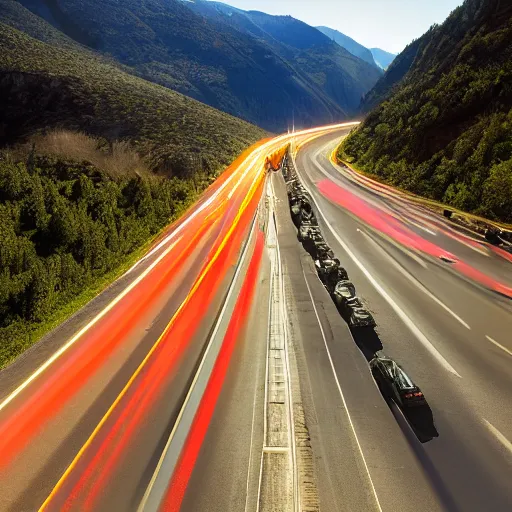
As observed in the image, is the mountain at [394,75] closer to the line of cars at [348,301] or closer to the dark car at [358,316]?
the line of cars at [348,301]

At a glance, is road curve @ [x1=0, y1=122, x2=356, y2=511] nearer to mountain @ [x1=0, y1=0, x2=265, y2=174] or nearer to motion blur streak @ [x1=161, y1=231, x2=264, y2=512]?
motion blur streak @ [x1=161, y1=231, x2=264, y2=512]

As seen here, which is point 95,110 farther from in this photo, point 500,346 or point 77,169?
point 500,346

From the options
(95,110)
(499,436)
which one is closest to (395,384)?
(499,436)

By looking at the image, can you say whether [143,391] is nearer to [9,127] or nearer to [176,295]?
[176,295]

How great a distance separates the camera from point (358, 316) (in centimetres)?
1858

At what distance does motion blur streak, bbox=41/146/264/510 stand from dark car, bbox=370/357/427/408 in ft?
28.7

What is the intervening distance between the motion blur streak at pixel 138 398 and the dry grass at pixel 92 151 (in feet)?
77.7

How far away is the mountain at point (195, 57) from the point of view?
13362 cm

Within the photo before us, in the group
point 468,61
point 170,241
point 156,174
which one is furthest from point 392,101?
point 170,241

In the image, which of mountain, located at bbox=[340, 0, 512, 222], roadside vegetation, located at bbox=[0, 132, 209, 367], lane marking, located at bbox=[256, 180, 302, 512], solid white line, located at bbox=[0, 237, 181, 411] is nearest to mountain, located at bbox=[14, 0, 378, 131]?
mountain, located at bbox=[340, 0, 512, 222]

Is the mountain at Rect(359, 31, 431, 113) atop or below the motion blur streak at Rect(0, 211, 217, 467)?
atop

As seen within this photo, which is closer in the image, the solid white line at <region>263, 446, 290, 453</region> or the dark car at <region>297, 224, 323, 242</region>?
the solid white line at <region>263, 446, 290, 453</region>

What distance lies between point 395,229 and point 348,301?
52.8 feet

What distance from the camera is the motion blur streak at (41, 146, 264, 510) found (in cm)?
1124
